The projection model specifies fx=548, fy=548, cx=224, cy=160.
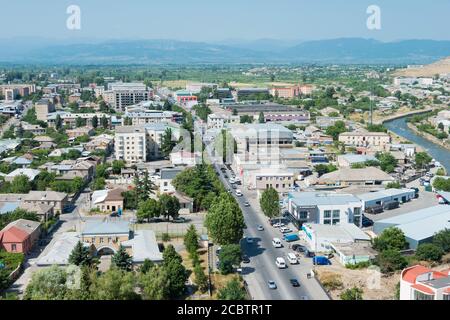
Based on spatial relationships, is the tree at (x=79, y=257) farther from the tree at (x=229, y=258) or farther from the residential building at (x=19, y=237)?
Answer: the tree at (x=229, y=258)

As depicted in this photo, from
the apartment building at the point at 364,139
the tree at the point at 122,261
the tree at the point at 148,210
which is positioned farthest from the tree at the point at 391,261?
the apartment building at the point at 364,139

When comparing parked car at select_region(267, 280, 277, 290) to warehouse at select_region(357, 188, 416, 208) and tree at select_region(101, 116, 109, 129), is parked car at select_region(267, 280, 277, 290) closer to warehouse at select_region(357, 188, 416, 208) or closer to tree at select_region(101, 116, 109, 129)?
warehouse at select_region(357, 188, 416, 208)

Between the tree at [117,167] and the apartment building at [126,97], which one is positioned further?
the apartment building at [126,97]

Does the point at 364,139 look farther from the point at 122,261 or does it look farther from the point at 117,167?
the point at 122,261

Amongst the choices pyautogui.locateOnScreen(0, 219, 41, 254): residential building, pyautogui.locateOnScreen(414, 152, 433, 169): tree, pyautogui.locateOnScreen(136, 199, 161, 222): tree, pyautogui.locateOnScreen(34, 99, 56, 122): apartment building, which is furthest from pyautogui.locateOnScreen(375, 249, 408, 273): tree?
pyautogui.locateOnScreen(34, 99, 56, 122): apartment building
